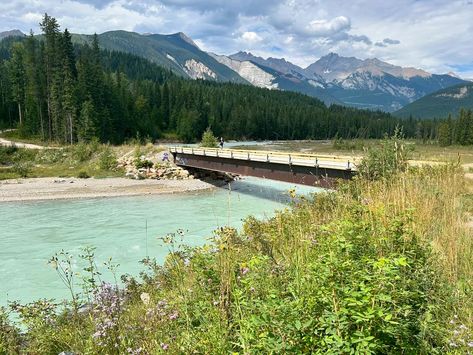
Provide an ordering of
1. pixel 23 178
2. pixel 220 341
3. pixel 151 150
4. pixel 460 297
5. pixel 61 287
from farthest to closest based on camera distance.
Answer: pixel 151 150, pixel 23 178, pixel 61 287, pixel 460 297, pixel 220 341

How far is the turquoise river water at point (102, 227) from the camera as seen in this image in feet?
48.6

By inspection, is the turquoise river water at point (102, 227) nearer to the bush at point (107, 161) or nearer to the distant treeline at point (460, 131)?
the bush at point (107, 161)

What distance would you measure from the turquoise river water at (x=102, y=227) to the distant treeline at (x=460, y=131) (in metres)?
117

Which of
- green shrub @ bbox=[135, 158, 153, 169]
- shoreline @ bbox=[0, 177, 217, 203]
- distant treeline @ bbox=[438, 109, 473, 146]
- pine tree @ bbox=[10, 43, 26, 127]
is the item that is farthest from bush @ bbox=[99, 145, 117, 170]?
distant treeline @ bbox=[438, 109, 473, 146]

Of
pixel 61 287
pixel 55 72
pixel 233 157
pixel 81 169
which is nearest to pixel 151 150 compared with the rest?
pixel 81 169

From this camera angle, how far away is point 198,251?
6430mm

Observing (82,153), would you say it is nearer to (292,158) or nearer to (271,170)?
(271,170)

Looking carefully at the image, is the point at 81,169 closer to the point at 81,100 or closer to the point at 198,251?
the point at 81,100

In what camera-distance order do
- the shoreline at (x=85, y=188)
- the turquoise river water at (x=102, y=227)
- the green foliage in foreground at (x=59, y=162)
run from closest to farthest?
the turquoise river water at (x=102, y=227), the shoreline at (x=85, y=188), the green foliage in foreground at (x=59, y=162)

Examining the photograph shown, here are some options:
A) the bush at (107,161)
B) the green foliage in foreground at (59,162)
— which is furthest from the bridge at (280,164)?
the green foliage in foreground at (59,162)

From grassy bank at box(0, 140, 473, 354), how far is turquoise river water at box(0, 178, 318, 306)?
3228 millimetres

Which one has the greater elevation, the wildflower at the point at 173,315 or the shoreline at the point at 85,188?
the wildflower at the point at 173,315

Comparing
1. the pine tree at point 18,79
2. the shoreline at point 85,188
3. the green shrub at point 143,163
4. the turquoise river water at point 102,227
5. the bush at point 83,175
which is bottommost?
the turquoise river water at point 102,227

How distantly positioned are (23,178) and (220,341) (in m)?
46.1
